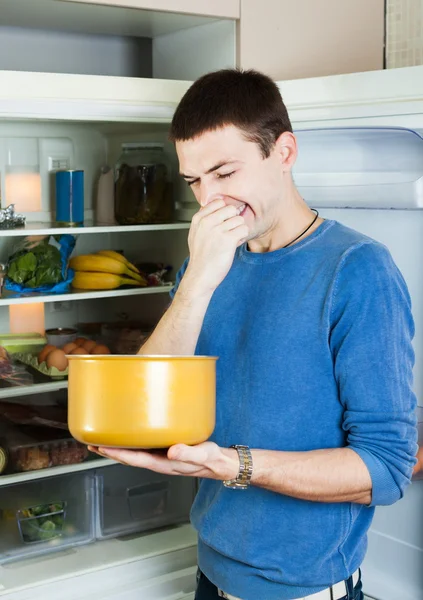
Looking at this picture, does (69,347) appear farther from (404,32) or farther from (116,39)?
(404,32)

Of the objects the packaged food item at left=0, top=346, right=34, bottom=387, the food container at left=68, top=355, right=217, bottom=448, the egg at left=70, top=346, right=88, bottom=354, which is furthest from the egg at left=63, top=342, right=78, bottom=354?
the food container at left=68, top=355, right=217, bottom=448

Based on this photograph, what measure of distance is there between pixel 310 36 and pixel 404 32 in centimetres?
27

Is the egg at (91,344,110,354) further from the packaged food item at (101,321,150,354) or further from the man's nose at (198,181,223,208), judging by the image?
the man's nose at (198,181,223,208)

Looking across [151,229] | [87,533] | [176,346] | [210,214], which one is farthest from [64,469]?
[210,214]

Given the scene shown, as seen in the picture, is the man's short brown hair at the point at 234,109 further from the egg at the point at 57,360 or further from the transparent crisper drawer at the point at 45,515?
the transparent crisper drawer at the point at 45,515

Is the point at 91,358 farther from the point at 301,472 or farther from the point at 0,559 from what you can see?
the point at 0,559

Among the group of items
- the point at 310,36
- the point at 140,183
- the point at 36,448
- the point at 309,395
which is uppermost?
the point at 310,36

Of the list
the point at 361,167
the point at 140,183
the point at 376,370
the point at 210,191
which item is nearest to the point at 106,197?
the point at 140,183

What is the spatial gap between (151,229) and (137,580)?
2.81ft

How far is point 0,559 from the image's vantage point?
6.55 ft

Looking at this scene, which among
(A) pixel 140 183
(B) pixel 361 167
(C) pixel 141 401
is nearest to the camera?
(C) pixel 141 401

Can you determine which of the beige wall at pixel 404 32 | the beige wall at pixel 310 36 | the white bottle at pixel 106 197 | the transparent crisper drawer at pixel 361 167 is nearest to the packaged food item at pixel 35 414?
the white bottle at pixel 106 197

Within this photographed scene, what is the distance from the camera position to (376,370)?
1088 mm

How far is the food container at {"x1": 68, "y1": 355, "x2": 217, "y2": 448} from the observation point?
3.29ft
